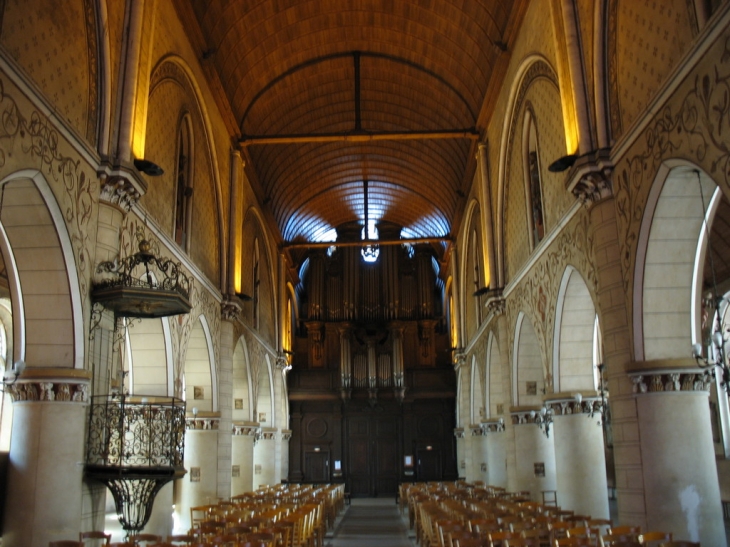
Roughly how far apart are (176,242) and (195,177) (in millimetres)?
2765

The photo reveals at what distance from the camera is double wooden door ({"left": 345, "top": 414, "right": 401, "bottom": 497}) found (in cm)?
3556

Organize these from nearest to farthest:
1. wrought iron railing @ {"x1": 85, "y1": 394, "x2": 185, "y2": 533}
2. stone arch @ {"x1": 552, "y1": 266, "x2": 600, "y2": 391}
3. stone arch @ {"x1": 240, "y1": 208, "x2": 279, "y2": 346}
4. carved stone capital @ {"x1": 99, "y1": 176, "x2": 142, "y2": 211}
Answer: wrought iron railing @ {"x1": 85, "y1": 394, "x2": 185, "y2": 533} < carved stone capital @ {"x1": 99, "y1": 176, "x2": 142, "y2": 211} < stone arch @ {"x1": 552, "y1": 266, "x2": 600, "y2": 391} < stone arch @ {"x1": 240, "y1": 208, "x2": 279, "y2": 346}

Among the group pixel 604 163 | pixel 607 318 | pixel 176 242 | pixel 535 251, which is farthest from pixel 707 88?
pixel 176 242

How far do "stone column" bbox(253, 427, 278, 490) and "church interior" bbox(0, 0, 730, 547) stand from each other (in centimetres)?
15

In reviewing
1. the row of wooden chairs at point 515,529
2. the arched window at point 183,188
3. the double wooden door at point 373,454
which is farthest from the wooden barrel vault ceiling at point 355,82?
the double wooden door at point 373,454

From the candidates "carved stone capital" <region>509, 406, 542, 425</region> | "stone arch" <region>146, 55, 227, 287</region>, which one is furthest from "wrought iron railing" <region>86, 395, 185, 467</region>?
"carved stone capital" <region>509, 406, 542, 425</region>

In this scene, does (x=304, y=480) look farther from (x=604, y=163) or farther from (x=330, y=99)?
(x=604, y=163)

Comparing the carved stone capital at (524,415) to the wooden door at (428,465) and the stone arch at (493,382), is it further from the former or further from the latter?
the wooden door at (428,465)

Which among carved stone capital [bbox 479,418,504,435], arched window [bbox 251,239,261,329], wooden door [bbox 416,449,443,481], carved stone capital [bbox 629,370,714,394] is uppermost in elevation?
arched window [bbox 251,239,261,329]

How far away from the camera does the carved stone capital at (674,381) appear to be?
10.2m

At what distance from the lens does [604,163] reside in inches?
445

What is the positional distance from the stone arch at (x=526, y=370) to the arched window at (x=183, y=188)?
8828 millimetres

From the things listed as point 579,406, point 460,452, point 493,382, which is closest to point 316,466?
point 460,452

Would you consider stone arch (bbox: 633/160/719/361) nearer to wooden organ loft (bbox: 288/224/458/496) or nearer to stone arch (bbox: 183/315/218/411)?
stone arch (bbox: 183/315/218/411)
